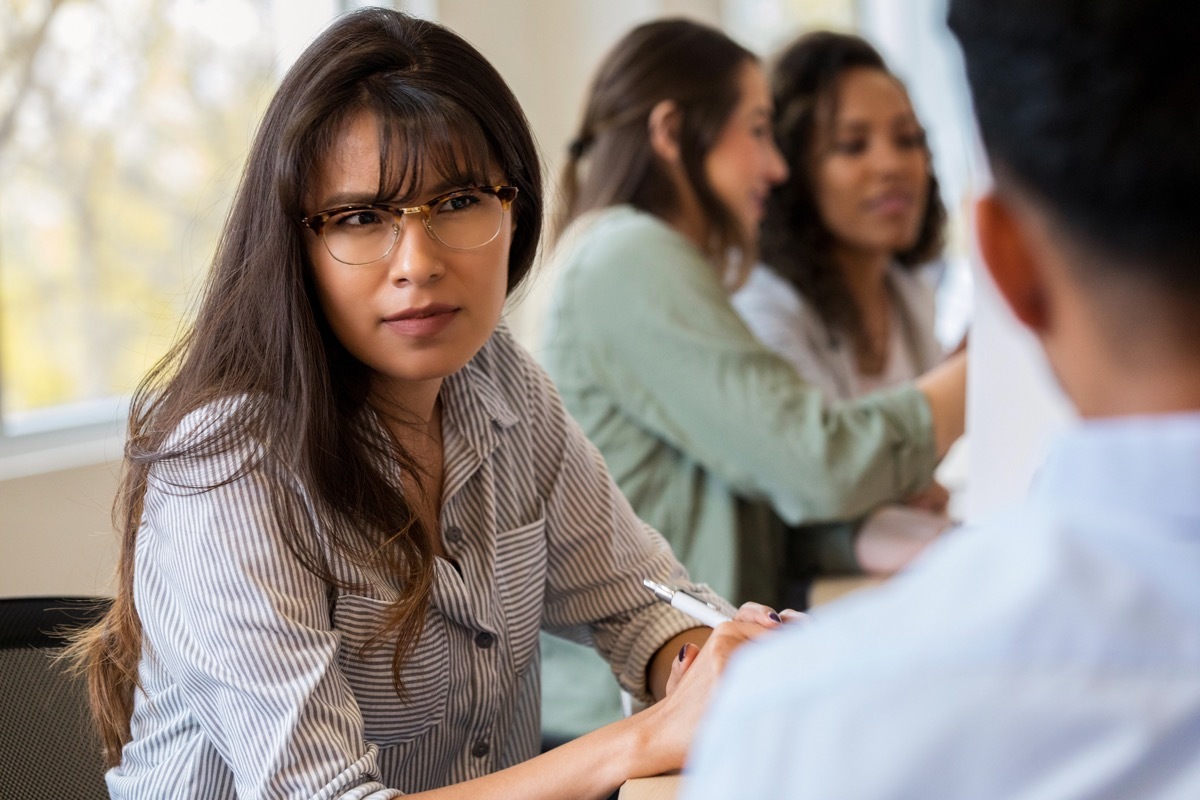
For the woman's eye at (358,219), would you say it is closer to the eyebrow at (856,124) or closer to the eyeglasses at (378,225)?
the eyeglasses at (378,225)

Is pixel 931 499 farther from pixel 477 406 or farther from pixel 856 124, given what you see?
pixel 477 406

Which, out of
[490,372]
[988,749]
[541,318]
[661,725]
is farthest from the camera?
[541,318]

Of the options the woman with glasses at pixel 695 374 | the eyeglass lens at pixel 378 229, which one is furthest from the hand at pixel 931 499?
the eyeglass lens at pixel 378 229

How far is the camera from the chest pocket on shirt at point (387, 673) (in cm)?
101

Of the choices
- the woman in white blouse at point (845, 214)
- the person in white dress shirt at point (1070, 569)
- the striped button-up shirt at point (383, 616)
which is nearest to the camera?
the person in white dress shirt at point (1070, 569)

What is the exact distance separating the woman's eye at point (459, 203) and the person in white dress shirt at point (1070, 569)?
0.60 metres

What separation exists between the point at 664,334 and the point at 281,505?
82 cm

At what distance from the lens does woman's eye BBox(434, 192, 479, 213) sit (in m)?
1.04

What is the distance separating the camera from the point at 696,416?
1.73 metres

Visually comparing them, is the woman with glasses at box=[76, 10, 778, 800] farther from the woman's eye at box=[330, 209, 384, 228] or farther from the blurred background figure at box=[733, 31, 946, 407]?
the blurred background figure at box=[733, 31, 946, 407]

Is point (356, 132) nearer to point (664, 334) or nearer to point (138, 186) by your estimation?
point (664, 334)

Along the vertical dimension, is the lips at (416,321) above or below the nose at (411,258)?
below

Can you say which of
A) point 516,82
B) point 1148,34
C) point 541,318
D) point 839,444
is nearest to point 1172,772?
point 1148,34

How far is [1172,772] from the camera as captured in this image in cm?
43
